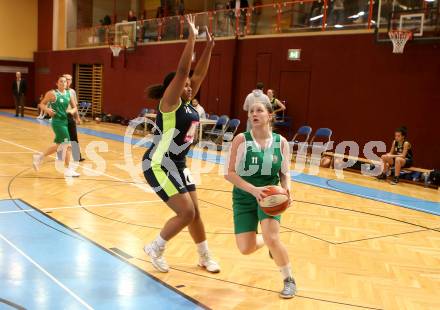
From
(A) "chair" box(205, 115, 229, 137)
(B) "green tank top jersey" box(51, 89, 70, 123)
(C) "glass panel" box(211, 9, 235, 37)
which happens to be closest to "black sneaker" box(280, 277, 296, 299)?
(B) "green tank top jersey" box(51, 89, 70, 123)

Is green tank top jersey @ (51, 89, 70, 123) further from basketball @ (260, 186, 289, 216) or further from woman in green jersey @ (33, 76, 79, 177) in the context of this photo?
basketball @ (260, 186, 289, 216)

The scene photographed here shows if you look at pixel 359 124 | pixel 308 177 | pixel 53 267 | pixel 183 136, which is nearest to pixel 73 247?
pixel 53 267

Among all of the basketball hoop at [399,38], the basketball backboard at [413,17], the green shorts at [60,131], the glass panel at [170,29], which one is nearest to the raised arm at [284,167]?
the green shorts at [60,131]

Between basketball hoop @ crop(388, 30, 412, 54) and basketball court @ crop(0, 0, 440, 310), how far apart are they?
23 millimetres

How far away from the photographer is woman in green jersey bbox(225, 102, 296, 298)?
402 centimetres

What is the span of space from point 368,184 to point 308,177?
127 centimetres

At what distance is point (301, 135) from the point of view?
14.2 m

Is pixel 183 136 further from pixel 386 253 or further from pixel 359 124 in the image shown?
pixel 359 124

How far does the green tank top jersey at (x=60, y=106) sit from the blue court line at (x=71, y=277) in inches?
141

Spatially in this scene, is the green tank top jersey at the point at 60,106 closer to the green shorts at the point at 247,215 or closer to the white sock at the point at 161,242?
the white sock at the point at 161,242

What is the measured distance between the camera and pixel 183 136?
4.21 meters

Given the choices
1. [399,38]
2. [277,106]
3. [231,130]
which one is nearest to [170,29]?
[231,130]

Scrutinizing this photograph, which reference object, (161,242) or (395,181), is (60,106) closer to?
(161,242)

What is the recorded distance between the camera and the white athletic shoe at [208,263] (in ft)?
15.1
